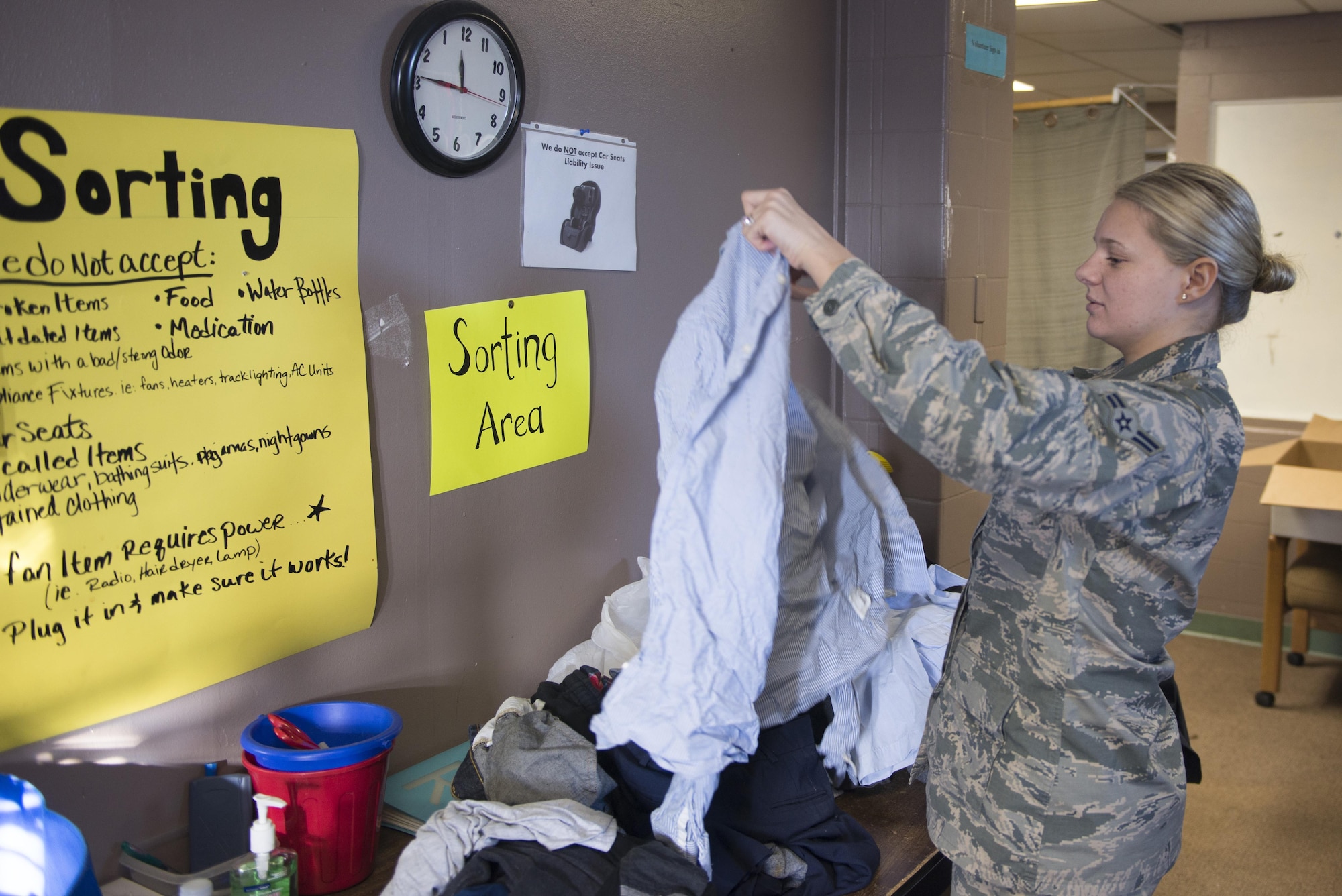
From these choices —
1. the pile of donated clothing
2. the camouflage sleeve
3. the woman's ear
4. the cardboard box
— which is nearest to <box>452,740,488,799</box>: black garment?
the pile of donated clothing

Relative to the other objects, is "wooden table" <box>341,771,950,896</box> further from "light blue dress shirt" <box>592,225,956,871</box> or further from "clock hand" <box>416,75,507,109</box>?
"clock hand" <box>416,75,507,109</box>

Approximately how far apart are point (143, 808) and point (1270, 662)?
3.86 metres

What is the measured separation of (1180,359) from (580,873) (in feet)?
3.09

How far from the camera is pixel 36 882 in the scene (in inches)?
39.3

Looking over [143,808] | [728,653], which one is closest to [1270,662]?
[728,653]

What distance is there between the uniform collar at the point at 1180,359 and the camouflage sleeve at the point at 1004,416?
0.15 meters

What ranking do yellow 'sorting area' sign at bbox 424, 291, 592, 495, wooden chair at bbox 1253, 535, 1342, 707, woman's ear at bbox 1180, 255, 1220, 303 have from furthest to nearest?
wooden chair at bbox 1253, 535, 1342, 707
yellow 'sorting area' sign at bbox 424, 291, 592, 495
woman's ear at bbox 1180, 255, 1220, 303

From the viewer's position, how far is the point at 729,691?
1195 mm

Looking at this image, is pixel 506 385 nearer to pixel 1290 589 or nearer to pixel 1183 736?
pixel 1183 736

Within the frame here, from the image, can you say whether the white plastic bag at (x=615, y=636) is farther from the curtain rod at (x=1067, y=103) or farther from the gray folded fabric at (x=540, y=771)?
the curtain rod at (x=1067, y=103)

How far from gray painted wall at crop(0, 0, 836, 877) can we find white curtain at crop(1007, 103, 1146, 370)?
8.20 ft

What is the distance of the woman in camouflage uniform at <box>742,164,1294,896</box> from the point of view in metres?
1.04

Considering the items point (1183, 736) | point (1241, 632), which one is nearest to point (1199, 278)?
point (1183, 736)

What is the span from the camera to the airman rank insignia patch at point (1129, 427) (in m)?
1.02
